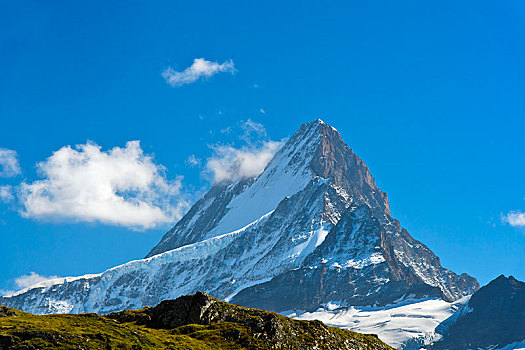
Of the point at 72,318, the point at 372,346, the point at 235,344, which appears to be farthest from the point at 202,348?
the point at 372,346

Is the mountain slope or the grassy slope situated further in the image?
the mountain slope

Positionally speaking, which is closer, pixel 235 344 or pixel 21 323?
pixel 21 323

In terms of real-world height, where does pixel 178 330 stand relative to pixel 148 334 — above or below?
above

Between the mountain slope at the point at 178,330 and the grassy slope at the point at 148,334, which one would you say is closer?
the grassy slope at the point at 148,334

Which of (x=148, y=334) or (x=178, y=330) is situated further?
(x=178, y=330)

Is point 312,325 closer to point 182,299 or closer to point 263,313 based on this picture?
point 263,313

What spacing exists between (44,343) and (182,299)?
34108mm

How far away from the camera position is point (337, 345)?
395 ft

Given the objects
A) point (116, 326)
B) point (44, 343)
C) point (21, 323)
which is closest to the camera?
point (44, 343)

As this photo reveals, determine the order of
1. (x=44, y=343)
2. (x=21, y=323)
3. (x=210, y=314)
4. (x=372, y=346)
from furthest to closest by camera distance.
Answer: (x=372, y=346)
(x=210, y=314)
(x=21, y=323)
(x=44, y=343)

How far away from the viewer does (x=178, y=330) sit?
373ft

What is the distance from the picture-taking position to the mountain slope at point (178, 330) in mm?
94562

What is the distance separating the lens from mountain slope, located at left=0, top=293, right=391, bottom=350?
94.6m

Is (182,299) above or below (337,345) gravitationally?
above
